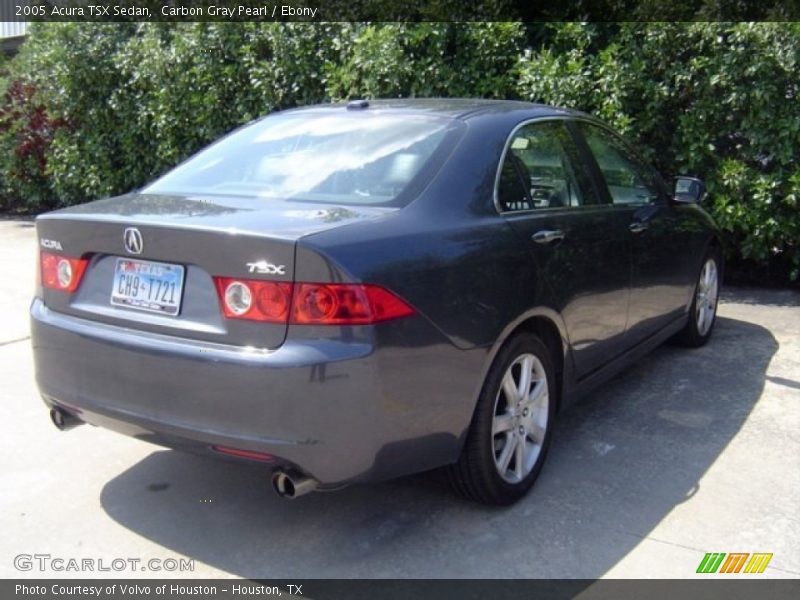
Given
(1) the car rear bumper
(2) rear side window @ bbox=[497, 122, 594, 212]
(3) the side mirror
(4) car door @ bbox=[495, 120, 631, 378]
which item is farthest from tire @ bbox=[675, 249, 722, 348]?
(1) the car rear bumper

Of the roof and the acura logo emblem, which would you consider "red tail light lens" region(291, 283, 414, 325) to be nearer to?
the acura logo emblem

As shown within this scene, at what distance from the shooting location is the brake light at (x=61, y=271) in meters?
3.42

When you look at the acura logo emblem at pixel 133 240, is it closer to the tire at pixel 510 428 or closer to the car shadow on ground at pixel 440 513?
the car shadow on ground at pixel 440 513

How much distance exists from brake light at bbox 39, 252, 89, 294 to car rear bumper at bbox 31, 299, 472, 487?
24 centimetres

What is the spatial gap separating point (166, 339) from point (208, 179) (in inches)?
42.9

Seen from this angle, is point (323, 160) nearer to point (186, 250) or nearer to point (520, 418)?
point (186, 250)

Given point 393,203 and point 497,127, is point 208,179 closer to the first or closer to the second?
point 393,203

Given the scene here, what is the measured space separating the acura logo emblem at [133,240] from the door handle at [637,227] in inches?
102

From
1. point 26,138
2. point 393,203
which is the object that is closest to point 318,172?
point 393,203

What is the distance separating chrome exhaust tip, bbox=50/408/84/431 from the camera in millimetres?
3541

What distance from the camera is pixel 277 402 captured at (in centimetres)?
288

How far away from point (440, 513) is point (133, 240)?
165 centimetres

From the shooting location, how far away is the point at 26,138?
12.2 meters

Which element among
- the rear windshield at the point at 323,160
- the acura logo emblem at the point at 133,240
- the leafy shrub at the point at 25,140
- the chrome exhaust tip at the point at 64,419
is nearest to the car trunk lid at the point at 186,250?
the acura logo emblem at the point at 133,240
